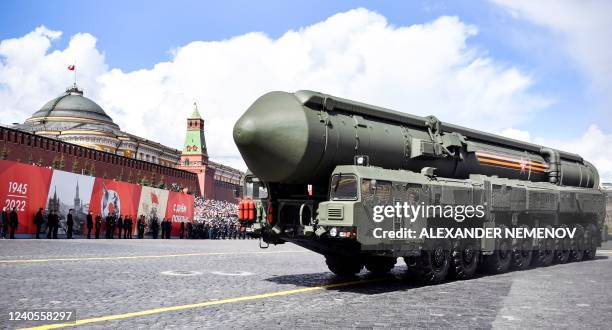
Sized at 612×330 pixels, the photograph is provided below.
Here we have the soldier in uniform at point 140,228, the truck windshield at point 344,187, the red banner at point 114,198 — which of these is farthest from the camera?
the soldier in uniform at point 140,228

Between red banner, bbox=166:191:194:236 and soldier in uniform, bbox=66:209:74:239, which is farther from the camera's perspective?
red banner, bbox=166:191:194:236

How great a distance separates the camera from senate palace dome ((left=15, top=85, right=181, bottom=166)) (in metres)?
88.0

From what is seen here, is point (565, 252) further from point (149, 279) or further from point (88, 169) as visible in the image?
point (88, 169)

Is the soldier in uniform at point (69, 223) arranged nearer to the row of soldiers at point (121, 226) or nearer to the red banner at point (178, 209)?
the row of soldiers at point (121, 226)

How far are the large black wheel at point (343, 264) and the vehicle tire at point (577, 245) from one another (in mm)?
9087

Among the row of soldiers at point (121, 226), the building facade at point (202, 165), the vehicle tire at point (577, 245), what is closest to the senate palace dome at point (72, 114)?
the building facade at point (202, 165)

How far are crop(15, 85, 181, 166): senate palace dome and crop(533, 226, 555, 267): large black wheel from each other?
81105mm

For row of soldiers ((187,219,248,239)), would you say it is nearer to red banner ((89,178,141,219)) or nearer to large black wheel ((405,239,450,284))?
red banner ((89,178,141,219))

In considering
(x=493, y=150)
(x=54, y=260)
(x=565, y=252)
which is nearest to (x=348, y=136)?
(x=493, y=150)

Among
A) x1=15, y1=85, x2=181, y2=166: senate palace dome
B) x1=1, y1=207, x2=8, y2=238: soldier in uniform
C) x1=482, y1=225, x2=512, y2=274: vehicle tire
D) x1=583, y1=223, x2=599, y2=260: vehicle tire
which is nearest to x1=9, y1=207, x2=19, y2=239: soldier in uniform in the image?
x1=1, y1=207, x2=8, y2=238: soldier in uniform

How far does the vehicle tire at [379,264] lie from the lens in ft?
43.1

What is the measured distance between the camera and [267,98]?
10.9 metres

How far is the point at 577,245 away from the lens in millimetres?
18469

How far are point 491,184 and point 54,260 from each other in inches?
450
